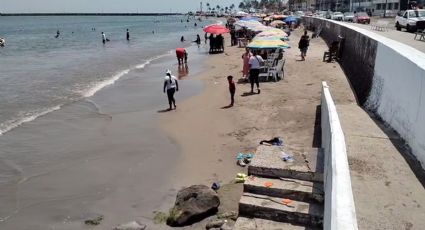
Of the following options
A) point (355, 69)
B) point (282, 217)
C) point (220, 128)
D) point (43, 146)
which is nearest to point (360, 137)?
point (282, 217)

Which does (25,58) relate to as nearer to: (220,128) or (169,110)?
(169,110)

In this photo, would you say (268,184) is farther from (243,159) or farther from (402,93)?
(402,93)

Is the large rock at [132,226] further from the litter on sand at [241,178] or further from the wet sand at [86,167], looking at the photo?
the litter on sand at [241,178]

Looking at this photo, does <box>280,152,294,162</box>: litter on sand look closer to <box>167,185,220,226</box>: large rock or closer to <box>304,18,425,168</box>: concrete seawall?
<box>167,185,220,226</box>: large rock

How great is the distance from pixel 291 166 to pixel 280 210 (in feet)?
3.05

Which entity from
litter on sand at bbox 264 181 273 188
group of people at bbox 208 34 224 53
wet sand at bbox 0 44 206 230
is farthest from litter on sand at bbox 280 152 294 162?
group of people at bbox 208 34 224 53

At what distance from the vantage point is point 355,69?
47.1ft

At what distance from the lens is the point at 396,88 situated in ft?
25.6

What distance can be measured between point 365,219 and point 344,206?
83 centimetres

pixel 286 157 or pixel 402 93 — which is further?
pixel 402 93

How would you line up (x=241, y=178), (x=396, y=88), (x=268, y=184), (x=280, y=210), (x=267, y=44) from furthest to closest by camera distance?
(x=267, y=44) < (x=241, y=178) < (x=396, y=88) < (x=268, y=184) < (x=280, y=210)

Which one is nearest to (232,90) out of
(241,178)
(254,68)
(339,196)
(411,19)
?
(254,68)

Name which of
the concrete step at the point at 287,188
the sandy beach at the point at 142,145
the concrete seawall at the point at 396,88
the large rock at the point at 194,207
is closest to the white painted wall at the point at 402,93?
the concrete seawall at the point at 396,88

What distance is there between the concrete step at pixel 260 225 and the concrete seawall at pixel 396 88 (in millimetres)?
2167
